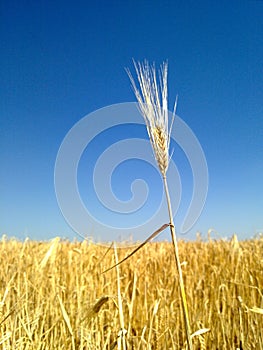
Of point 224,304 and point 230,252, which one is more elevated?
point 230,252

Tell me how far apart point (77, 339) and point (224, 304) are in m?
0.87

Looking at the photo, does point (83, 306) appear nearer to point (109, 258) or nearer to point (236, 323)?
point (236, 323)

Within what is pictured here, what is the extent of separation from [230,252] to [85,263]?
1203mm

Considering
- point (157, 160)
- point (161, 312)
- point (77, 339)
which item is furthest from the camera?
point (161, 312)

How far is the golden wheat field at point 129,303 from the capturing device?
1.35 m

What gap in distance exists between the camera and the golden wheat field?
1.35 metres

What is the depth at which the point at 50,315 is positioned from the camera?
72.6 inches

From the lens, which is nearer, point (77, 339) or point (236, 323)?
point (77, 339)

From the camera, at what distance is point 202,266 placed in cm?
305

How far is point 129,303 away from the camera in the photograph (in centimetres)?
206

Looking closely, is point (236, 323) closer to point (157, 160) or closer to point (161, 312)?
point (161, 312)

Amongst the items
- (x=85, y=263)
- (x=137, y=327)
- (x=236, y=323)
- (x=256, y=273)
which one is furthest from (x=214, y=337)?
(x=85, y=263)

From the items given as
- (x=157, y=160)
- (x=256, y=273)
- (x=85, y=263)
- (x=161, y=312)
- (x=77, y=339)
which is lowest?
(x=77, y=339)

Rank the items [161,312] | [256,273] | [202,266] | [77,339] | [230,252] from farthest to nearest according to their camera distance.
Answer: [202,266] → [230,252] → [256,273] → [161,312] → [77,339]
